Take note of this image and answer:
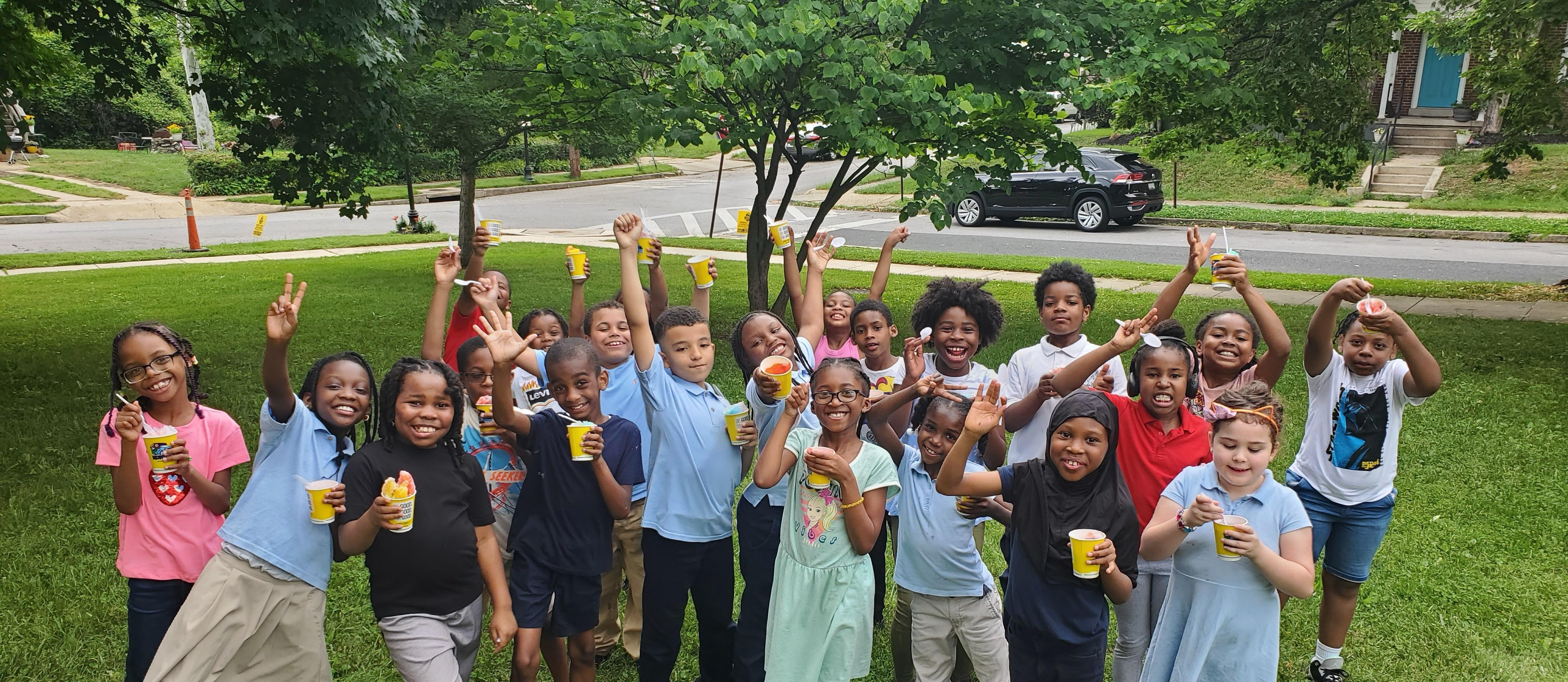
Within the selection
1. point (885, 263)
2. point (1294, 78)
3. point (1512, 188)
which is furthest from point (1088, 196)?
point (885, 263)

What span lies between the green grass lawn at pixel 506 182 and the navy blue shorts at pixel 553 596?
23.6 metres

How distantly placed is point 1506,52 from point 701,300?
8553 mm

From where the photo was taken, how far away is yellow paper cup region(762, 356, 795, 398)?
3.48 m

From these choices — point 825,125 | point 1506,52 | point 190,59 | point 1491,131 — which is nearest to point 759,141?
point 825,125

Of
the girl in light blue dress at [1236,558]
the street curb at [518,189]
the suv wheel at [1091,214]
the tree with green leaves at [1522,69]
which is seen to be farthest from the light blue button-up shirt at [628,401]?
the street curb at [518,189]

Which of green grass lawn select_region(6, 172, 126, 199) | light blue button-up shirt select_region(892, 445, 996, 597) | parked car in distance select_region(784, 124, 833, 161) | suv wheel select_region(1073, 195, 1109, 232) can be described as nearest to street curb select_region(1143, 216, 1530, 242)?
suv wheel select_region(1073, 195, 1109, 232)

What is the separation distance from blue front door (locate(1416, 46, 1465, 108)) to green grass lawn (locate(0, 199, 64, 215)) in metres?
32.7

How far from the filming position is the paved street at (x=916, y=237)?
15.2 meters

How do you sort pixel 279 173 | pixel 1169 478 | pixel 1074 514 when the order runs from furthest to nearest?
1. pixel 279 173
2. pixel 1169 478
3. pixel 1074 514

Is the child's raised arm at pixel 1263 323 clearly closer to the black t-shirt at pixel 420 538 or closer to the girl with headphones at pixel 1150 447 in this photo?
the girl with headphones at pixel 1150 447

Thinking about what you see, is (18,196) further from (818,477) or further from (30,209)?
(818,477)

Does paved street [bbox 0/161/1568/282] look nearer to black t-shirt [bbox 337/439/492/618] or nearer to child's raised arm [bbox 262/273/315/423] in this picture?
black t-shirt [bbox 337/439/492/618]

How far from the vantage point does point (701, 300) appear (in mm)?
4805

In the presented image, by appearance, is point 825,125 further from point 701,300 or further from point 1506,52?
point 1506,52
